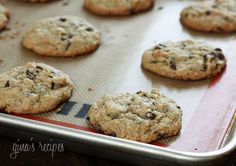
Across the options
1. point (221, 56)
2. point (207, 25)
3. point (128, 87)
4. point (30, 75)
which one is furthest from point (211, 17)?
point (30, 75)

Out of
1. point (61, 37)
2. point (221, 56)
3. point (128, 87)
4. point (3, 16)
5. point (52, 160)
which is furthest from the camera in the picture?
point (3, 16)

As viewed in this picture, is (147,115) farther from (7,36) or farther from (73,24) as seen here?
(7,36)

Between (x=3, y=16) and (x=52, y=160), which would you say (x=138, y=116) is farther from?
(x=3, y=16)

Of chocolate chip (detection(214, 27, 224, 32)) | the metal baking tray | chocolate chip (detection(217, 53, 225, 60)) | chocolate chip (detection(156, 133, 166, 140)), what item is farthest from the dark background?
chocolate chip (detection(214, 27, 224, 32))

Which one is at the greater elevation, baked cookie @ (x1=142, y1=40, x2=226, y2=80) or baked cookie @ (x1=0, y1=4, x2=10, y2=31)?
baked cookie @ (x1=142, y1=40, x2=226, y2=80)

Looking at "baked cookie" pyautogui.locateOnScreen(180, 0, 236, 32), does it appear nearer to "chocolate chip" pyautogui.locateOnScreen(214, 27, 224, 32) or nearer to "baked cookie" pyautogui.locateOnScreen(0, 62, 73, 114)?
"chocolate chip" pyautogui.locateOnScreen(214, 27, 224, 32)

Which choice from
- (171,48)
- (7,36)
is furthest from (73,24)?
(171,48)

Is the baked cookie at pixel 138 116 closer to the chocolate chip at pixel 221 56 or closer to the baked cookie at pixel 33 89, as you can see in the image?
the baked cookie at pixel 33 89
